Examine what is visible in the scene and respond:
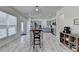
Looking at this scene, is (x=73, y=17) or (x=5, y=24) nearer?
(x=73, y=17)

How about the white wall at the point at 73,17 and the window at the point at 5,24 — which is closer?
the white wall at the point at 73,17

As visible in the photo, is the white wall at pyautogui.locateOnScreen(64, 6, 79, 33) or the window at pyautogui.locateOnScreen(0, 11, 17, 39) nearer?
the white wall at pyautogui.locateOnScreen(64, 6, 79, 33)

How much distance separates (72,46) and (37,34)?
226cm

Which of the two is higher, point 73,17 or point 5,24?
point 73,17
